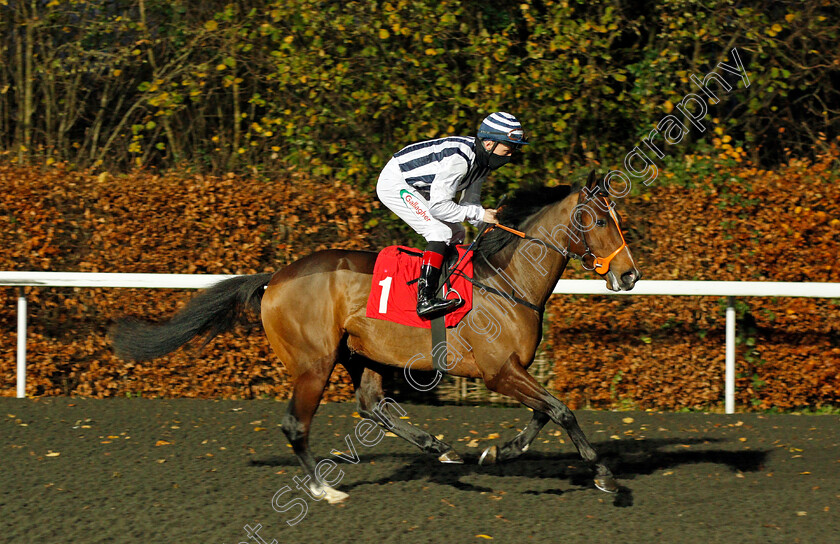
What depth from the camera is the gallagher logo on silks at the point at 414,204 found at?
4.62 metres

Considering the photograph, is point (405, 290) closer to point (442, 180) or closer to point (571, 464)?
point (442, 180)

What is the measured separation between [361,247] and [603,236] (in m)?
2.82

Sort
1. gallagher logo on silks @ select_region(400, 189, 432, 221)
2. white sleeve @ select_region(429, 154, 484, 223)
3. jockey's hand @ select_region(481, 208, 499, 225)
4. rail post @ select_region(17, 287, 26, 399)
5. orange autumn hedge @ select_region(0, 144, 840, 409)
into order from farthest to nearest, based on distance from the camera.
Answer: rail post @ select_region(17, 287, 26, 399)
orange autumn hedge @ select_region(0, 144, 840, 409)
gallagher logo on silks @ select_region(400, 189, 432, 221)
jockey's hand @ select_region(481, 208, 499, 225)
white sleeve @ select_region(429, 154, 484, 223)

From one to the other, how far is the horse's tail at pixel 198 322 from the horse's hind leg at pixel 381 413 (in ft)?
2.43

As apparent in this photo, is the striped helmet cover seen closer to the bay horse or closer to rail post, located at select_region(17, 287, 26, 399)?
the bay horse

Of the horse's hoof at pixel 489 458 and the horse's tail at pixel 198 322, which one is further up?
the horse's tail at pixel 198 322

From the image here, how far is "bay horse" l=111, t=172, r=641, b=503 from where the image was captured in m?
4.43

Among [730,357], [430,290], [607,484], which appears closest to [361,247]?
[430,290]

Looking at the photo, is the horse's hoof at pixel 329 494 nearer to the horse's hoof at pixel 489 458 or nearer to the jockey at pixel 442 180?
the horse's hoof at pixel 489 458

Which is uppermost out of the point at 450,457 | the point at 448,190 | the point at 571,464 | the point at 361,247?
the point at 448,190

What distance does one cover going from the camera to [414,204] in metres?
4.64

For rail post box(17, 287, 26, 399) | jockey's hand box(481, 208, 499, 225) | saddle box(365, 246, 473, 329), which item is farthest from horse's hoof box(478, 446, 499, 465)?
rail post box(17, 287, 26, 399)

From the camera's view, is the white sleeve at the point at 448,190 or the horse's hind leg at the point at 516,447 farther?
the horse's hind leg at the point at 516,447

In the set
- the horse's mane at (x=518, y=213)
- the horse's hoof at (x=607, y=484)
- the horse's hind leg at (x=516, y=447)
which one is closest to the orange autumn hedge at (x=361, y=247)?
the horse's mane at (x=518, y=213)
